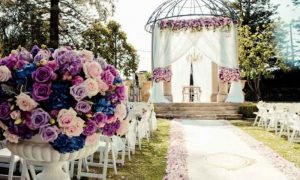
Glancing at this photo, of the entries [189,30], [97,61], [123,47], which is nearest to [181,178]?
[97,61]

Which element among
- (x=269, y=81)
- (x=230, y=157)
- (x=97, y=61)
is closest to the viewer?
(x=97, y=61)

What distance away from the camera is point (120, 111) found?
2076mm

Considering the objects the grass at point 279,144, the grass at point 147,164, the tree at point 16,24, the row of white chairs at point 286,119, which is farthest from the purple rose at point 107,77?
the tree at point 16,24

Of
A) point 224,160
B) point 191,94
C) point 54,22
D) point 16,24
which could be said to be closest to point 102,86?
point 224,160

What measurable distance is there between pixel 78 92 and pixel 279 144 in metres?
6.55

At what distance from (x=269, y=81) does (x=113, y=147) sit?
1955 cm

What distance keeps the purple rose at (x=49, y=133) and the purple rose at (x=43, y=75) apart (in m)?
0.24

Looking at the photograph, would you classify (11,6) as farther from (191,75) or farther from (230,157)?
(191,75)

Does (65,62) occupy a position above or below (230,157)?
above

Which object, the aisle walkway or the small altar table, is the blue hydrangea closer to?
the aisle walkway

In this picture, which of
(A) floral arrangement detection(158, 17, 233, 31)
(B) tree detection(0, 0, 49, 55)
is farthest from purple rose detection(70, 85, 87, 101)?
(A) floral arrangement detection(158, 17, 233, 31)

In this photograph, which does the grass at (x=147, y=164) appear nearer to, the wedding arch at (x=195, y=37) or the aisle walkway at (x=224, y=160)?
the aisle walkway at (x=224, y=160)

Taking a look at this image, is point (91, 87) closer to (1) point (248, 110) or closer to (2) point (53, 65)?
(2) point (53, 65)

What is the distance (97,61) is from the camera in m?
2.10
